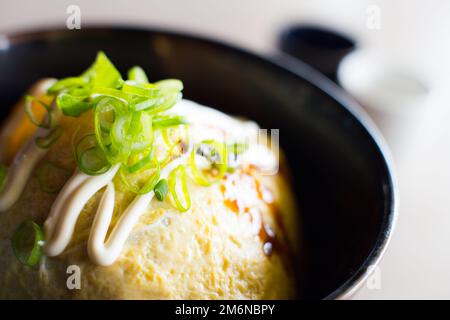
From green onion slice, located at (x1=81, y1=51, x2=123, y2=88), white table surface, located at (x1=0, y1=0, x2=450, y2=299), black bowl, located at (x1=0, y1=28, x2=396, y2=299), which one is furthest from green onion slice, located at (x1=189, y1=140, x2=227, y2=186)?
white table surface, located at (x1=0, y1=0, x2=450, y2=299)

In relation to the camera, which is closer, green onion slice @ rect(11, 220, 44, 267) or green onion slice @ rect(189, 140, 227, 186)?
green onion slice @ rect(11, 220, 44, 267)

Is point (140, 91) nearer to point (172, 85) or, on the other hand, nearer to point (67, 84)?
point (172, 85)

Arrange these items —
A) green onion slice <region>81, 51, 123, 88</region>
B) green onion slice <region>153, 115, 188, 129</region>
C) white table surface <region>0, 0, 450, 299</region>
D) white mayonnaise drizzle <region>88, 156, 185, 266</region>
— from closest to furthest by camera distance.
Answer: white mayonnaise drizzle <region>88, 156, 185, 266</region>
green onion slice <region>153, 115, 188, 129</region>
green onion slice <region>81, 51, 123, 88</region>
white table surface <region>0, 0, 450, 299</region>

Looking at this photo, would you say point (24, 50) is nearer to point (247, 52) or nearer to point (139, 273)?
point (247, 52)

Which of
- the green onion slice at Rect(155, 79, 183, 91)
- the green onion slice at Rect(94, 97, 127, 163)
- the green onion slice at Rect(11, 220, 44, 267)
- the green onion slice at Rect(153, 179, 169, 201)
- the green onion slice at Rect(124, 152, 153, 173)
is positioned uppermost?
the green onion slice at Rect(155, 79, 183, 91)

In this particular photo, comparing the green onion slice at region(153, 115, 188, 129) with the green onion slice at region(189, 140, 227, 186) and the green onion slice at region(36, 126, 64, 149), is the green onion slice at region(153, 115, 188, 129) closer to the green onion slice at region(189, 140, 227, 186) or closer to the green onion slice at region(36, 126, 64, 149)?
the green onion slice at region(189, 140, 227, 186)

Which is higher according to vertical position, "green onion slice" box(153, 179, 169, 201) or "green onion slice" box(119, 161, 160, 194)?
"green onion slice" box(119, 161, 160, 194)
